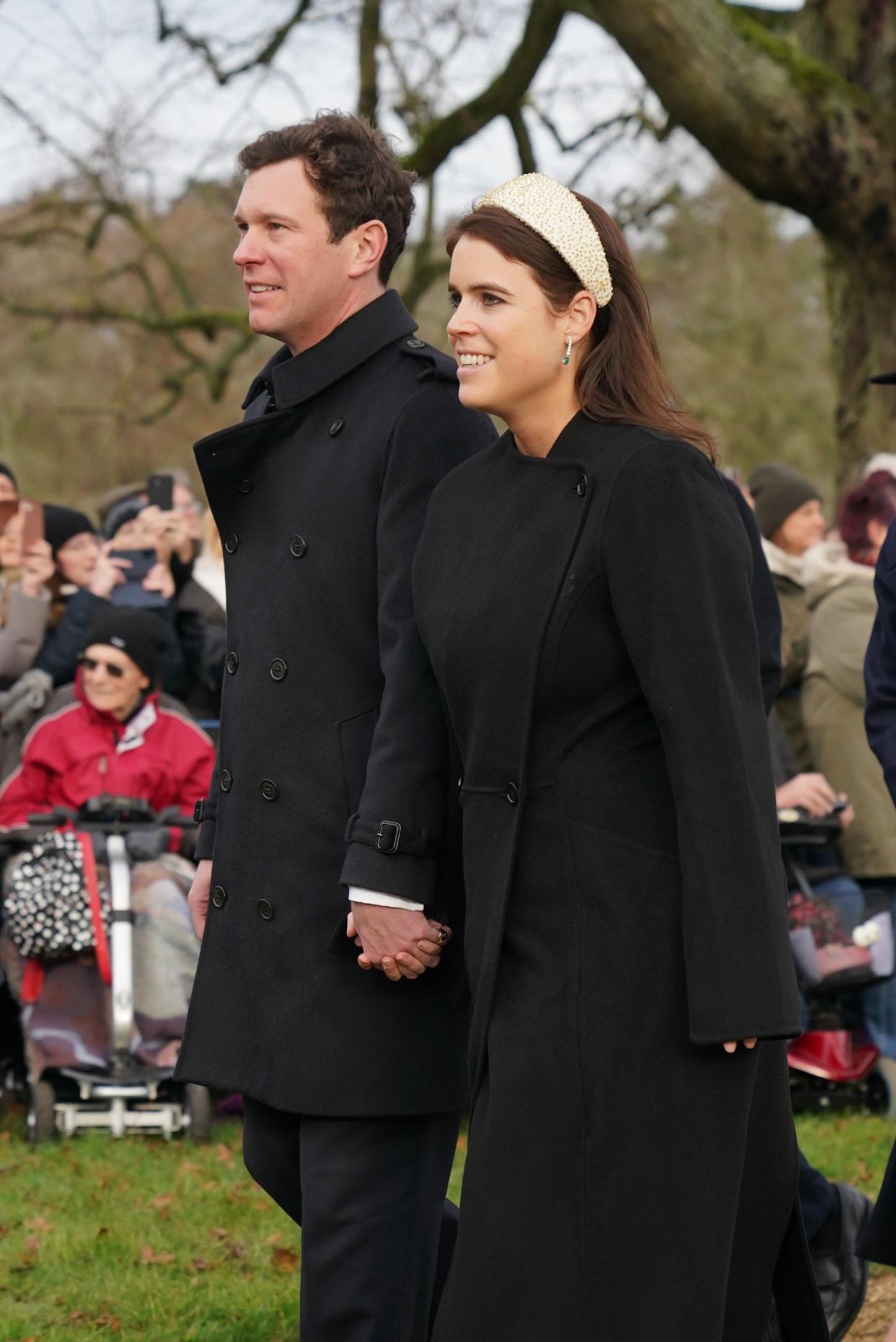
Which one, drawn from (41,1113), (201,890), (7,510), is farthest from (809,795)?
(201,890)

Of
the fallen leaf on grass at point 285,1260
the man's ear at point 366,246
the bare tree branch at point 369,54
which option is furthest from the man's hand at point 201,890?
the bare tree branch at point 369,54

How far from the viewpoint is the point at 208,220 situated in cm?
1681

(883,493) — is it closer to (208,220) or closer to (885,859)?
(885,859)

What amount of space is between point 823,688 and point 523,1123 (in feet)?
16.0

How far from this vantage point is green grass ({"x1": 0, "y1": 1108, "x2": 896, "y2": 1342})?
15.0 ft

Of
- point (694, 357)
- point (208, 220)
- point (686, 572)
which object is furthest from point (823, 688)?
point (694, 357)

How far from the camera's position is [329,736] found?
329 cm

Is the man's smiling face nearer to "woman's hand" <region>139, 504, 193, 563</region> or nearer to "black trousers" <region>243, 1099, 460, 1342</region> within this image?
"black trousers" <region>243, 1099, 460, 1342</region>

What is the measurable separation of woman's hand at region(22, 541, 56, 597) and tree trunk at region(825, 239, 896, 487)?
15.7ft

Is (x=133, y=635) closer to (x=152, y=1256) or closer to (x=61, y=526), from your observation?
(x=61, y=526)

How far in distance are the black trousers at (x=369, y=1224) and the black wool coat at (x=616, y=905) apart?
0.45 meters

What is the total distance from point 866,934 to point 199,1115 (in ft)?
7.88

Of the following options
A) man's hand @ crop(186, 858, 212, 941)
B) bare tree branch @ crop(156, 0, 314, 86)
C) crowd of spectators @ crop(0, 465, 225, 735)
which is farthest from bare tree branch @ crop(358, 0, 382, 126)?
man's hand @ crop(186, 858, 212, 941)

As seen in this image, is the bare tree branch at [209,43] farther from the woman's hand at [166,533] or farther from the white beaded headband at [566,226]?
the white beaded headband at [566,226]
